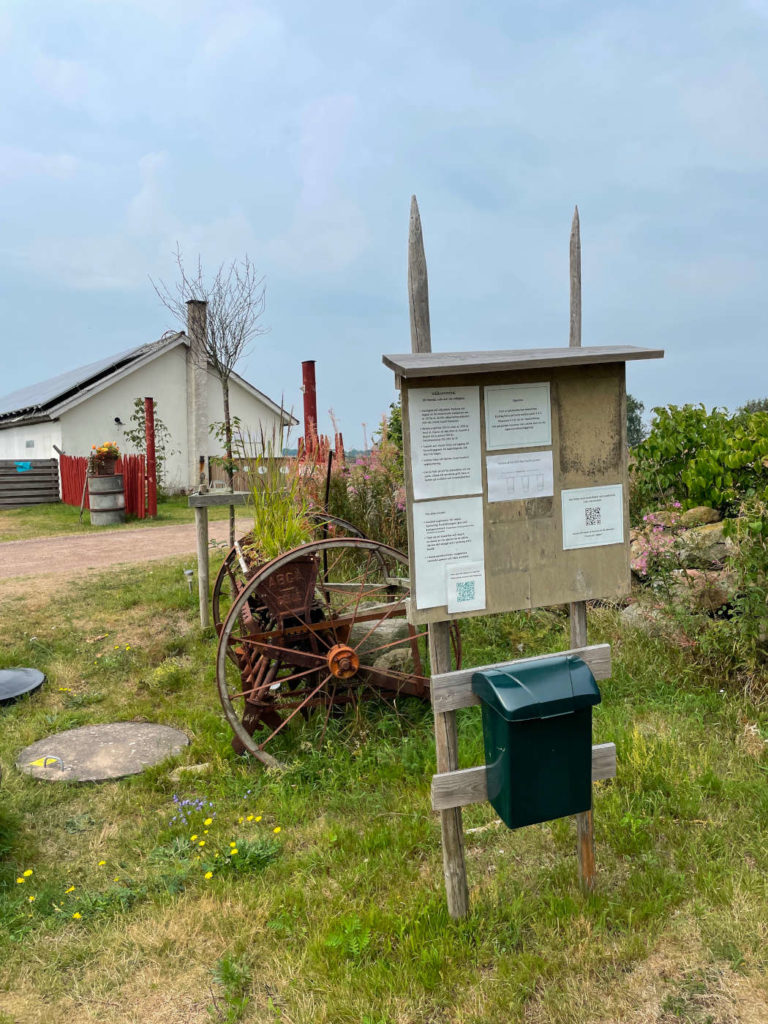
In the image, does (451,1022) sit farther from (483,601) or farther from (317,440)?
(317,440)

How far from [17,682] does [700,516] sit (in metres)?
5.75

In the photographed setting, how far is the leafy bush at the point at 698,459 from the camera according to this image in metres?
5.96

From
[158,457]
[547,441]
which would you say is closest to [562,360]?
[547,441]

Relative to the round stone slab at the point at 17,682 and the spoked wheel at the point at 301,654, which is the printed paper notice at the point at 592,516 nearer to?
the spoked wheel at the point at 301,654

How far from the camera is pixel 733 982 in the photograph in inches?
96.4

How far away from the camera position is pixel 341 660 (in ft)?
14.2

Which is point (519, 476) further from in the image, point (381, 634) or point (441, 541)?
point (381, 634)

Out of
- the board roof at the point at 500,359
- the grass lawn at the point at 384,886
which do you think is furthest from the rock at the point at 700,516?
the board roof at the point at 500,359

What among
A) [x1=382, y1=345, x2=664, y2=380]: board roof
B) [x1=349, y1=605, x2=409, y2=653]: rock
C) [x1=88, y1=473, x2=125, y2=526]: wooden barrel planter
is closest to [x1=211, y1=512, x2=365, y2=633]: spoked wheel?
[x1=349, y1=605, x2=409, y2=653]: rock

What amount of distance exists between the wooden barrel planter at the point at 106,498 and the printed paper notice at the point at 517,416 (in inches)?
529

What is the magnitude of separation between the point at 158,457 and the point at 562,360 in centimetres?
2036

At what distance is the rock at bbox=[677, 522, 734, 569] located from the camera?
567 centimetres

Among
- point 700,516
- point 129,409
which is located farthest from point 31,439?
point 700,516

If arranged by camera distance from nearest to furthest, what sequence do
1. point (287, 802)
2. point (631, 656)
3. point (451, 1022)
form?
point (451, 1022)
point (287, 802)
point (631, 656)
